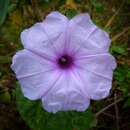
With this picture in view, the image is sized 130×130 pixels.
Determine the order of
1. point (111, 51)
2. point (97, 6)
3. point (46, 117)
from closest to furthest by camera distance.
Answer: point (46, 117)
point (111, 51)
point (97, 6)

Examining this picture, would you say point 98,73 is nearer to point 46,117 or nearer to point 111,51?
point 46,117

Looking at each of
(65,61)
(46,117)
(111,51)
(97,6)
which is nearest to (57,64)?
(65,61)

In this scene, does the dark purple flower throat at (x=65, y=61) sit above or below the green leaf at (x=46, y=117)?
above

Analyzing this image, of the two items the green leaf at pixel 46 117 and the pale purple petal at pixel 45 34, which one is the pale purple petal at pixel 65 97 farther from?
the green leaf at pixel 46 117

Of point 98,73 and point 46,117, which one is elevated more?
point 98,73

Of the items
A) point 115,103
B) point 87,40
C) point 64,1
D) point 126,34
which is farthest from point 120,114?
point 87,40

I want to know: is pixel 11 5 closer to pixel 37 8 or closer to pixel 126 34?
pixel 37 8

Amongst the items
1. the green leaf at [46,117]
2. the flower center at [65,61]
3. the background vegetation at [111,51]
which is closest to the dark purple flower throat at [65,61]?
the flower center at [65,61]
